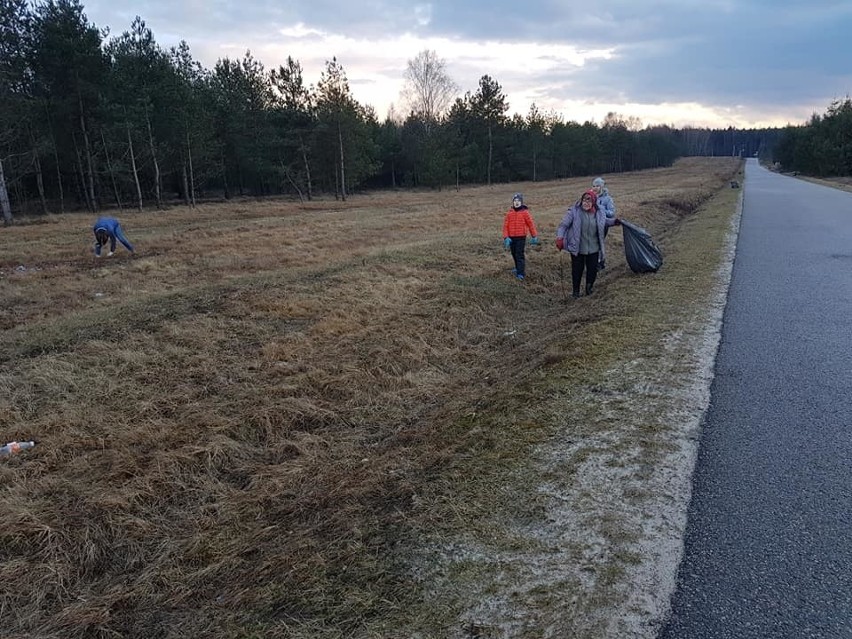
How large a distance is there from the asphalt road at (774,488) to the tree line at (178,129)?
27979 mm

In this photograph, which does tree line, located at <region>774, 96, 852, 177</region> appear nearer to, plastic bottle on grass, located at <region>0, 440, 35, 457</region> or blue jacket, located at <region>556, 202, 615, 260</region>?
blue jacket, located at <region>556, 202, 615, 260</region>

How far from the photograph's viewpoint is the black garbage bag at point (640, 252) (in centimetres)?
955

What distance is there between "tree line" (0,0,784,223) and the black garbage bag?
83.5 ft

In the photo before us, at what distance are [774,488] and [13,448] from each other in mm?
5861

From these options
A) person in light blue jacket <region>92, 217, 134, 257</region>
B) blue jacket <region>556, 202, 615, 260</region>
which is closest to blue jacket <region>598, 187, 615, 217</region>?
blue jacket <region>556, 202, 615, 260</region>

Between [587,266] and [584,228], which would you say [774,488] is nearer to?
[584,228]

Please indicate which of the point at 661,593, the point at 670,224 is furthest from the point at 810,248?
the point at 661,593

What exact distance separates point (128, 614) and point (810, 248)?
44.2ft

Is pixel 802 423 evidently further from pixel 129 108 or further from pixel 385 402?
pixel 129 108

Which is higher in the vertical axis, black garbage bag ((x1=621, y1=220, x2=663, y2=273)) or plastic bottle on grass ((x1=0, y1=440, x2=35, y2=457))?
black garbage bag ((x1=621, y1=220, x2=663, y2=273))

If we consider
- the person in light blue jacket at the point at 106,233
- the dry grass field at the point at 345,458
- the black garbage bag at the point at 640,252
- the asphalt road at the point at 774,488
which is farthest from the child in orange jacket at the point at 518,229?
the person in light blue jacket at the point at 106,233

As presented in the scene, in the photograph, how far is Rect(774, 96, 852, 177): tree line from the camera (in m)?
52.5

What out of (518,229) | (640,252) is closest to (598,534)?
(640,252)

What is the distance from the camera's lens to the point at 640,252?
31.6ft
